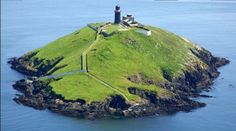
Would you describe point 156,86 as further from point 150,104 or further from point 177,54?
point 177,54

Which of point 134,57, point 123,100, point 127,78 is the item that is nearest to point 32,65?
point 134,57

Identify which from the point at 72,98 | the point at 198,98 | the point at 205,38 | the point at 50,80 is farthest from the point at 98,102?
the point at 205,38

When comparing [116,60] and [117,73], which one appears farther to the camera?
[116,60]

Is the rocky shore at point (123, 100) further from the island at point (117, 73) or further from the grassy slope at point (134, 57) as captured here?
Result: the grassy slope at point (134, 57)

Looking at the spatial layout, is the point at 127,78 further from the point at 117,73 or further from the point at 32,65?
the point at 32,65

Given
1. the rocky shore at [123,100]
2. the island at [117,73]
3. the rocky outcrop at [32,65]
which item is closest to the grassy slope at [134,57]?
the island at [117,73]

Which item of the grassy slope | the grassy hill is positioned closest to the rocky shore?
the grassy hill

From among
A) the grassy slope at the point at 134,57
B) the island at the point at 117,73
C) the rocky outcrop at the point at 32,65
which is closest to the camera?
the island at the point at 117,73
